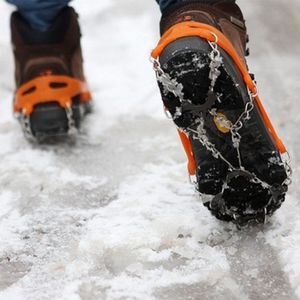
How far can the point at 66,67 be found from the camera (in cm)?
173

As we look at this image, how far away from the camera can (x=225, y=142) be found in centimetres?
112

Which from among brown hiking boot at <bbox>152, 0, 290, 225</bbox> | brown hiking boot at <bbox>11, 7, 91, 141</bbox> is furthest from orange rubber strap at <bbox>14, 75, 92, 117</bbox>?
brown hiking boot at <bbox>152, 0, 290, 225</bbox>

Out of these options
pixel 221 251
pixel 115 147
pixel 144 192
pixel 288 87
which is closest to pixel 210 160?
pixel 221 251

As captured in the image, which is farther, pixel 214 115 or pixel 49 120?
pixel 49 120

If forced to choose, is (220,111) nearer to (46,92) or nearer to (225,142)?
(225,142)

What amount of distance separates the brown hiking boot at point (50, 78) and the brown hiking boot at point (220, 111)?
20.9 inches

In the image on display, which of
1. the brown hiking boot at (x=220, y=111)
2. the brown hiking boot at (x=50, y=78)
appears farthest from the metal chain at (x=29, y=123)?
the brown hiking boot at (x=220, y=111)

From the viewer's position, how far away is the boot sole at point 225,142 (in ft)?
3.35

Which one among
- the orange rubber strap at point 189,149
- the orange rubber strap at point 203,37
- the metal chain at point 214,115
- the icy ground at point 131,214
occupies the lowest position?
the icy ground at point 131,214

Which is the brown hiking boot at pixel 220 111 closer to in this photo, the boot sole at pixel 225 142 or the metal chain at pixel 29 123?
the boot sole at pixel 225 142

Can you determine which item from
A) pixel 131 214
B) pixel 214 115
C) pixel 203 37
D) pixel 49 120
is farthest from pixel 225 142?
pixel 49 120

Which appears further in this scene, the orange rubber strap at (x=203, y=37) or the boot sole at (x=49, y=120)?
the boot sole at (x=49, y=120)

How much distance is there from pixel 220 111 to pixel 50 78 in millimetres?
712

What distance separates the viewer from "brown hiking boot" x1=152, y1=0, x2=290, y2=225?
1030mm
